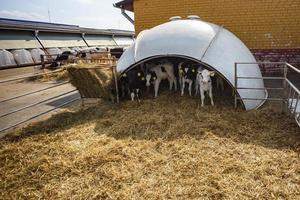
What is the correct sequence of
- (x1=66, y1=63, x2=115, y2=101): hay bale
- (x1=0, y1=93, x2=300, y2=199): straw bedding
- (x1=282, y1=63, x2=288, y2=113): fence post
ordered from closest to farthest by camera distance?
1. (x1=0, y1=93, x2=300, y2=199): straw bedding
2. (x1=282, y1=63, x2=288, y2=113): fence post
3. (x1=66, y1=63, x2=115, y2=101): hay bale

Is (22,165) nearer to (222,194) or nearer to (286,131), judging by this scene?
(222,194)

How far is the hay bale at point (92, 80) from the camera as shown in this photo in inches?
342

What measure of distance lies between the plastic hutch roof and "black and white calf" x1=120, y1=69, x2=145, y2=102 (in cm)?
30

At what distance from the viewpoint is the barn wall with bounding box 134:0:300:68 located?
530 inches

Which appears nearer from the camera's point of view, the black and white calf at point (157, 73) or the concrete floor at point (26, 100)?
the concrete floor at point (26, 100)

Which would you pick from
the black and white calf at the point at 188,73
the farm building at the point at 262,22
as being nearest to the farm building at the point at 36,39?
the farm building at the point at 262,22

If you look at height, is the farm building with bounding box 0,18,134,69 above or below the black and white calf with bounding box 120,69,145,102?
above

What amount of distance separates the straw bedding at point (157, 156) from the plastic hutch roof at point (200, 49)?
108 cm

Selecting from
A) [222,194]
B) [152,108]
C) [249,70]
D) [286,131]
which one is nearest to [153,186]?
[222,194]

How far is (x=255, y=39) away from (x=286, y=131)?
8.55 metres

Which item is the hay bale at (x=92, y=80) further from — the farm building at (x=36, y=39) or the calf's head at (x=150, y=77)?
the farm building at (x=36, y=39)

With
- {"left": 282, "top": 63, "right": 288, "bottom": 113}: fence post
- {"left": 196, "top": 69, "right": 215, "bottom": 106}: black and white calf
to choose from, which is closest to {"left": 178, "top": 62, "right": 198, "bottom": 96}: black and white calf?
{"left": 196, "top": 69, "right": 215, "bottom": 106}: black and white calf

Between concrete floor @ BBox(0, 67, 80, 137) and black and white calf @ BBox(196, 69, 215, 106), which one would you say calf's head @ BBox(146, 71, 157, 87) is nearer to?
black and white calf @ BBox(196, 69, 215, 106)

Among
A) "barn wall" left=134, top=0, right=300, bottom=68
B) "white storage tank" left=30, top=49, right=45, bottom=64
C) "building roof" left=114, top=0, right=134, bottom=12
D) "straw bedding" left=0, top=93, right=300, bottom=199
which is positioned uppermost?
"building roof" left=114, top=0, right=134, bottom=12
